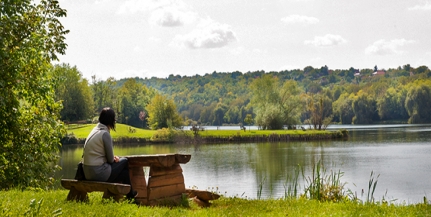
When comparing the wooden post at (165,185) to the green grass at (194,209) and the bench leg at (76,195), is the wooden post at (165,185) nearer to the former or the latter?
the green grass at (194,209)

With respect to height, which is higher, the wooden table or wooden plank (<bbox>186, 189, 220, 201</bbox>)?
the wooden table

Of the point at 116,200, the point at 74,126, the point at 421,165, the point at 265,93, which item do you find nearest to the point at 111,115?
the point at 116,200

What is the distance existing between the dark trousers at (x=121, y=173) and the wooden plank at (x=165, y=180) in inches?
17.6

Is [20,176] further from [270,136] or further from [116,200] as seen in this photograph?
[270,136]

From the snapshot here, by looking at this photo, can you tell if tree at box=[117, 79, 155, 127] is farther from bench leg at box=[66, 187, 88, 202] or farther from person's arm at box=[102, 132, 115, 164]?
person's arm at box=[102, 132, 115, 164]

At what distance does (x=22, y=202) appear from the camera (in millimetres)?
8203

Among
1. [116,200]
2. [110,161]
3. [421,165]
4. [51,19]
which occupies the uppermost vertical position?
[51,19]

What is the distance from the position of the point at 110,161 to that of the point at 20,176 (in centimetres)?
575

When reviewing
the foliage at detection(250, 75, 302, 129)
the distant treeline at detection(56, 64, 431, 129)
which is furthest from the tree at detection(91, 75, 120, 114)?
the foliage at detection(250, 75, 302, 129)

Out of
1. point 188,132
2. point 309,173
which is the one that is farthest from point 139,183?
point 188,132

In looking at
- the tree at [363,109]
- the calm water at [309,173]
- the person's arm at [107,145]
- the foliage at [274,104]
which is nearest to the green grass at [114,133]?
the foliage at [274,104]

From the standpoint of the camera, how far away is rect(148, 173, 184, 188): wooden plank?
29.9 ft

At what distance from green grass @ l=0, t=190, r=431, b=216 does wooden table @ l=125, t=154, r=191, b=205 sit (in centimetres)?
42

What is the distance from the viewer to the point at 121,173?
29.0 feet
